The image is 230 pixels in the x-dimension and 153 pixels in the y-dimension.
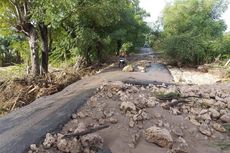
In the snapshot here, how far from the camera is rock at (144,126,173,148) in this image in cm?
485

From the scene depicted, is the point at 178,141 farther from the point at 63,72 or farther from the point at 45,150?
the point at 63,72

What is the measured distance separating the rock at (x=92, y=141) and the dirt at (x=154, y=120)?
0.21 feet

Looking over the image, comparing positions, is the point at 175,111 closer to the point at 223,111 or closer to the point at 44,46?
the point at 223,111

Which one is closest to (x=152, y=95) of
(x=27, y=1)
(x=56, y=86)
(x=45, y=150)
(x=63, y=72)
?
(x=45, y=150)

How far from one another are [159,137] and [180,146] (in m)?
0.35

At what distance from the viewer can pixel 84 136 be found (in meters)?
4.64

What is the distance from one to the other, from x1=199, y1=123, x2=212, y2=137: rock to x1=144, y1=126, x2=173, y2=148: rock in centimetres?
82

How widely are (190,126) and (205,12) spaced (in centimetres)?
2161

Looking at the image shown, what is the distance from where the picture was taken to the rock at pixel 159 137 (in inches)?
191

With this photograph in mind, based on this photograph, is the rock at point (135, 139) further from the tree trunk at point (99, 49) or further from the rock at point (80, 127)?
the tree trunk at point (99, 49)

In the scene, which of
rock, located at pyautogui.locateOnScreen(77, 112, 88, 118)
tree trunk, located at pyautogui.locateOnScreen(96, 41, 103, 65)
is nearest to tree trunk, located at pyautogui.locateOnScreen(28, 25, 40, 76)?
tree trunk, located at pyautogui.locateOnScreen(96, 41, 103, 65)

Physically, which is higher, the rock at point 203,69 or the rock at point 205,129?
the rock at point 203,69

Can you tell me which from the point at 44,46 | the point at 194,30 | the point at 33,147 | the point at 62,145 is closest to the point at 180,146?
the point at 62,145

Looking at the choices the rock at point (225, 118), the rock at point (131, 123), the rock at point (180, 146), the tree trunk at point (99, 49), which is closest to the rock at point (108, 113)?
the rock at point (131, 123)
